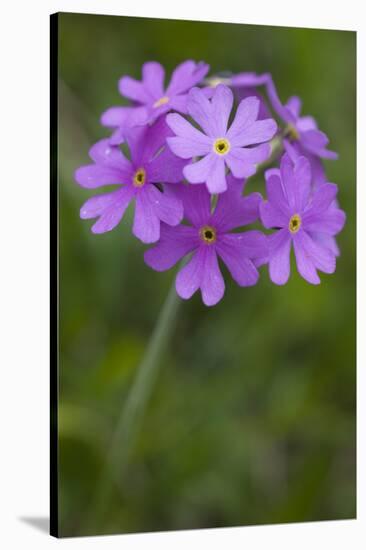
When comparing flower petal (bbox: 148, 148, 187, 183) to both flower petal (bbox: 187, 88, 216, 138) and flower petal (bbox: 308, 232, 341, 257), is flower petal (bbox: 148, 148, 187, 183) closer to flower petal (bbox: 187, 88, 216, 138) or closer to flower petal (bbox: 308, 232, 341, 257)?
flower petal (bbox: 187, 88, 216, 138)

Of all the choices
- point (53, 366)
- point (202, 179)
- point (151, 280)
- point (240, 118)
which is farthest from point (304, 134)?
point (151, 280)

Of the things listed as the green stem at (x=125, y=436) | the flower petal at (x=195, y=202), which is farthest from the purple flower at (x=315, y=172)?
the green stem at (x=125, y=436)

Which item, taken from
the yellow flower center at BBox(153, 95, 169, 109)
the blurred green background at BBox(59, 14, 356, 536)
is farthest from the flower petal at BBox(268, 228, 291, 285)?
the blurred green background at BBox(59, 14, 356, 536)

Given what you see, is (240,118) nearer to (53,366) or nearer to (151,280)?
(53,366)

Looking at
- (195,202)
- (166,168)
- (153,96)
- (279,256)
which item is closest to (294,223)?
(279,256)

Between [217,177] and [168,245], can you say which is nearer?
[217,177]

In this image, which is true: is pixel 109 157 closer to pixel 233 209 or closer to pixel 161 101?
pixel 161 101
